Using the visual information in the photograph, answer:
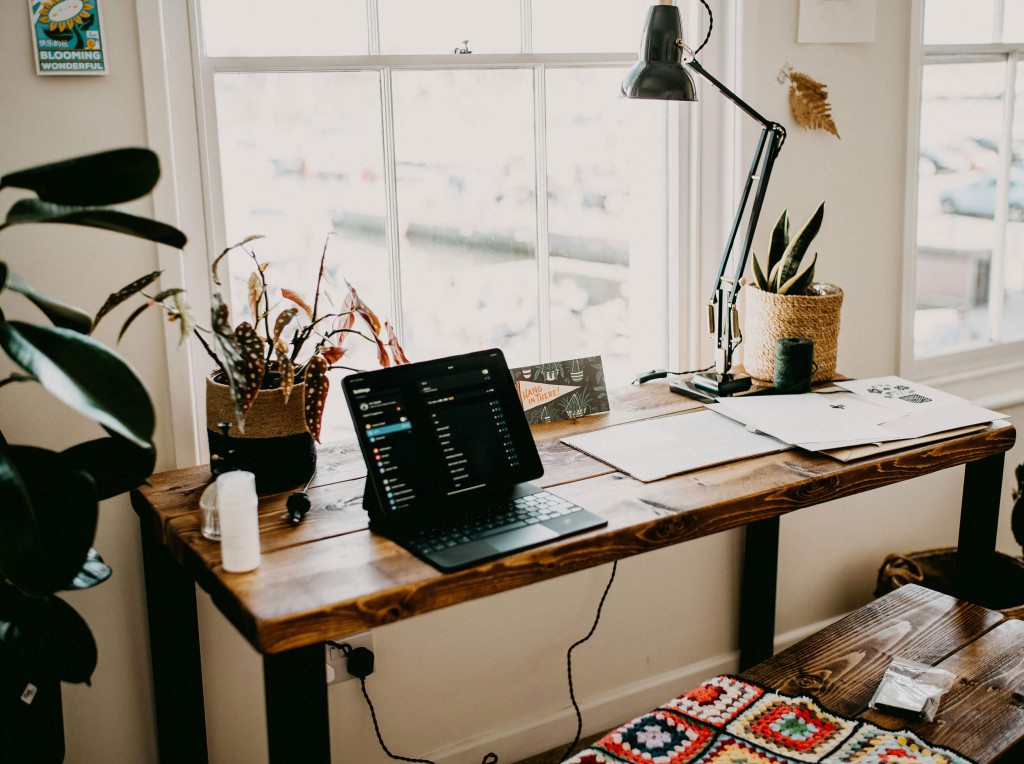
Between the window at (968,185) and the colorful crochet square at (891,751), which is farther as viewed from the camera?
the window at (968,185)

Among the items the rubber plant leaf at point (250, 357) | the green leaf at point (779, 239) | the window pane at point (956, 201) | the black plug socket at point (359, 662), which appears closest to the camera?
the rubber plant leaf at point (250, 357)

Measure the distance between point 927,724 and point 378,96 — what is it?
1.49 m

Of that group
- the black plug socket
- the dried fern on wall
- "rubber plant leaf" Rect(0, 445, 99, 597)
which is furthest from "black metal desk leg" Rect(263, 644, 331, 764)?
the dried fern on wall

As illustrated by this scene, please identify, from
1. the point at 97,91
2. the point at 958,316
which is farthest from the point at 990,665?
the point at 97,91

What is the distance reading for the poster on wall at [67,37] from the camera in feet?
4.83

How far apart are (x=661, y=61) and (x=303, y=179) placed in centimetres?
72

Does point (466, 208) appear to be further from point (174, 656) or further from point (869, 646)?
point (869, 646)

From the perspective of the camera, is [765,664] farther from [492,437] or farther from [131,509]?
[131,509]

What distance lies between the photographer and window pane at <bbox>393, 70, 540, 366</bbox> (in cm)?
187

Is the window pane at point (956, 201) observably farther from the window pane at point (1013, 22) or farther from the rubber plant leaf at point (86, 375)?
the rubber plant leaf at point (86, 375)

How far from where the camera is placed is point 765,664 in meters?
1.65

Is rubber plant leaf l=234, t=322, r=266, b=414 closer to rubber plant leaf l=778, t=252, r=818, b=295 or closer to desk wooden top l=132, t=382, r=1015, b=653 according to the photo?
desk wooden top l=132, t=382, r=1015, b=653

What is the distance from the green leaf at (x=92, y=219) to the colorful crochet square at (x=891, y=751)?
1187 millimetres

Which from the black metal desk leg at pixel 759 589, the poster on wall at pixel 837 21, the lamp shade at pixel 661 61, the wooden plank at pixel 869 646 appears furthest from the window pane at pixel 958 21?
the wooden plank at pixel 869 646
